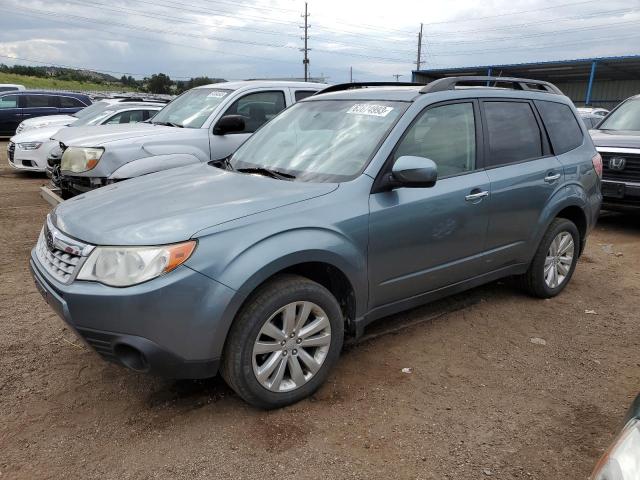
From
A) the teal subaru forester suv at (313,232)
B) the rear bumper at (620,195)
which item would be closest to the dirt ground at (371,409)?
the teal subaru forester suv at (313,232)

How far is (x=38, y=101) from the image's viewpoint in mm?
16984

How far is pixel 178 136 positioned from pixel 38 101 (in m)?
13.3

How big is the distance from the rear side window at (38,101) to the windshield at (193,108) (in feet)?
39.1

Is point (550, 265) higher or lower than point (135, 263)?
lower

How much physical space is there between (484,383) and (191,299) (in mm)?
1919

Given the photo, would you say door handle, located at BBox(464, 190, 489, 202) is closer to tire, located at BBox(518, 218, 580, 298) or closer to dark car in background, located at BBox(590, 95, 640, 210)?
tire, located at BBox(518, 218, 580, 298)

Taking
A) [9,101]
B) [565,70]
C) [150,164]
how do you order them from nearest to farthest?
[150,164]
[9,101]
[565,70]

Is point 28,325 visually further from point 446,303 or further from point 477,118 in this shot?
point 477,118

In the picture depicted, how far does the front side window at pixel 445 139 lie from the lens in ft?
11.4

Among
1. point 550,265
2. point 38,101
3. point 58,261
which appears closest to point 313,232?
point 58,261

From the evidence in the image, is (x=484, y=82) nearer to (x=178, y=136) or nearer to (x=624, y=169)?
(x=178, y=136)

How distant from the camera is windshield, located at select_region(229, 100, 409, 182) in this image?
3342mm

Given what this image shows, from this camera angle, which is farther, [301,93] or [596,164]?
[301,93]

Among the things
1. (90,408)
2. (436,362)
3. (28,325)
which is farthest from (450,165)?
(28,325)
